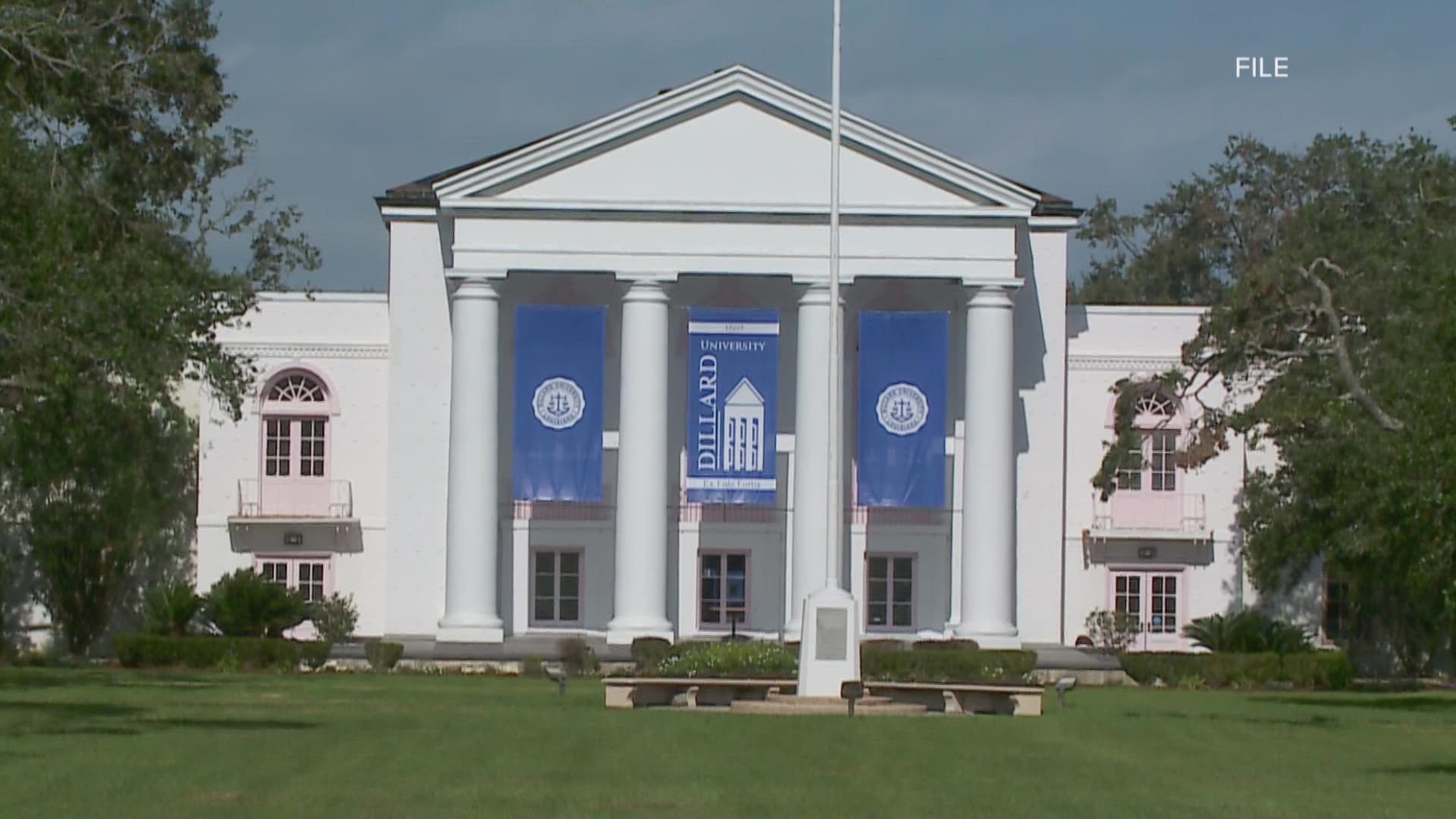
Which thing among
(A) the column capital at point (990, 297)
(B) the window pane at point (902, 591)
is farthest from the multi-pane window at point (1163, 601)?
(A) the column capital at point (990, 297)

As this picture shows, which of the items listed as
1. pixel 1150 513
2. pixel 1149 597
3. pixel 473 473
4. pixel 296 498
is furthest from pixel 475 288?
pixel 1149 597

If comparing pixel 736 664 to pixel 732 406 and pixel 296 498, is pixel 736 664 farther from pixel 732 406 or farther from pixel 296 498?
pixel 296 498

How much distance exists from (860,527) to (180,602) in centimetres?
1584

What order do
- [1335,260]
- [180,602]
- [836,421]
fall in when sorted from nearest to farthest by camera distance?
[836,421] → [1335,260] → [180,602]

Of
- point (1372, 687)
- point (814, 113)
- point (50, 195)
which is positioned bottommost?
point (1372, 687)

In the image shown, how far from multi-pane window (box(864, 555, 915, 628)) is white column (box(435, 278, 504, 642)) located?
9.15m

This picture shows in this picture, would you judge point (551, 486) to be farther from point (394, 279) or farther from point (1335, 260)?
point (1335, 260)

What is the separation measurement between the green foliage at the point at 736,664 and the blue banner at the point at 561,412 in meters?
13.1

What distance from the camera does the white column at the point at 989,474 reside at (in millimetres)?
53188

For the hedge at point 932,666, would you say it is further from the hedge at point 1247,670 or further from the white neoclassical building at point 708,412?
the white neoclassical building at point 708,412

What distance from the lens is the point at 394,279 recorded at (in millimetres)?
55438

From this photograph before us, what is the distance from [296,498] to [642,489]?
868 centimetres

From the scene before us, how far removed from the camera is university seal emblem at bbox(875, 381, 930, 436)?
53719 mm

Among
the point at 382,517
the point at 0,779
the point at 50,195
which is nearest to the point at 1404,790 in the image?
the point at 0,779
